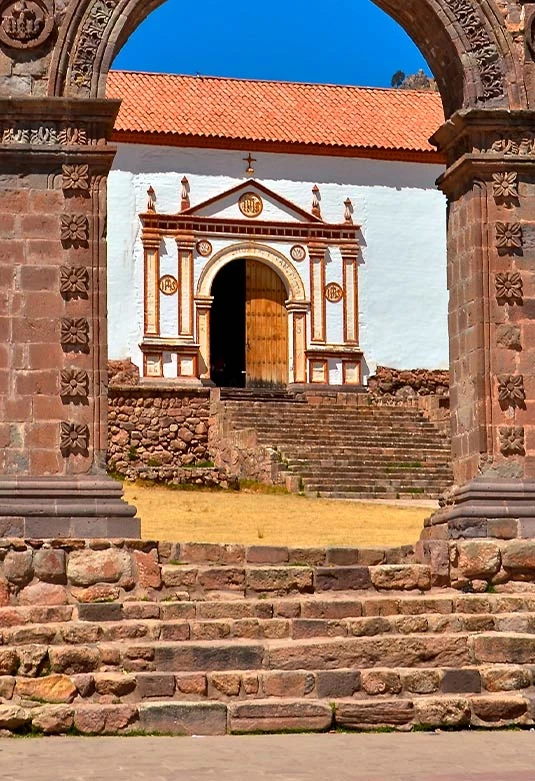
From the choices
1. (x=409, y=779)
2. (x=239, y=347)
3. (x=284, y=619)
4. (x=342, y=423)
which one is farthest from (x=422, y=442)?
(x=409, y=779)

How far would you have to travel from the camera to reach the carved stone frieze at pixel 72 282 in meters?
13.0

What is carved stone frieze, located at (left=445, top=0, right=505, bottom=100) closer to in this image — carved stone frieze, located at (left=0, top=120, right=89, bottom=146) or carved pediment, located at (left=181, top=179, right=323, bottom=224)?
carved stone frieze, located at (left=0, top=120, right=89, bottom=146)

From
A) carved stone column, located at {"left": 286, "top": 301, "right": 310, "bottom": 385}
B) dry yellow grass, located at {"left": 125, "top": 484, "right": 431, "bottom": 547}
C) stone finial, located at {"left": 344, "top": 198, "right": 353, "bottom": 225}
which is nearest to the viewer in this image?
dry yellow grass, located at {"left": 125, "top": 484, "right": 431, "bottom": 547}

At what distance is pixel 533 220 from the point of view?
45.2ft

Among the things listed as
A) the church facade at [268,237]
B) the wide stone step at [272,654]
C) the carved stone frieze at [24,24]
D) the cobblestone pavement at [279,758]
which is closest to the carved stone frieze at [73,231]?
the carved stone frieze at [24,24]

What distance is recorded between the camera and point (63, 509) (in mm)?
12656

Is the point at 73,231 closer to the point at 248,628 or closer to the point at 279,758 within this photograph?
the point at 248,628

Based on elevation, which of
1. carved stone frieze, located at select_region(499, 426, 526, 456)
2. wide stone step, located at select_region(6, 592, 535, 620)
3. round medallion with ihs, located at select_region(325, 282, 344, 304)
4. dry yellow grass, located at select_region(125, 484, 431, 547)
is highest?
round medallion with ihs, located at select_region(325, 282, 344, 304)

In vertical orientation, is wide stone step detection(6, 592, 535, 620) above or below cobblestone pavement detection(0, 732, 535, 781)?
above

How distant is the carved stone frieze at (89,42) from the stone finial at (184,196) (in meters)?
18.8

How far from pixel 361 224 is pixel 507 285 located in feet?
65.6

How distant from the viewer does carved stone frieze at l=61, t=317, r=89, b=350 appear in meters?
13.0

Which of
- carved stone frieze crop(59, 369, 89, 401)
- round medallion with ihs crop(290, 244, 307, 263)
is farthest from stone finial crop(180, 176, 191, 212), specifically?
carved stone frieze crop(59, 369, 89, 401)

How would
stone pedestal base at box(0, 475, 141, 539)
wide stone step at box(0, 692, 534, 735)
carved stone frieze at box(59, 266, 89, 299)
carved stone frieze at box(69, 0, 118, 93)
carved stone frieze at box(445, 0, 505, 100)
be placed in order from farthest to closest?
carved stone frieze at box(445, 0, 505, 100) < carved stone frieze at box(69, 0, 118, 93) < carved stone frieze at box(59, 266, 89, 299) < stone pedestal base at box(0, 475, 141, 539) < wide stone step at box(0, 692, 534, 735)
